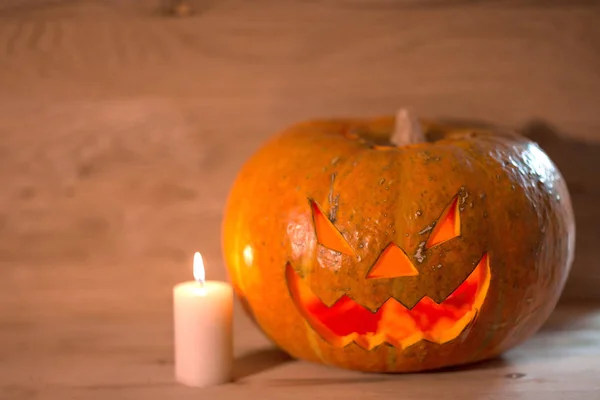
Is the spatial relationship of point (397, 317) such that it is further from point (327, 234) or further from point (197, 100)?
point (197, 100)

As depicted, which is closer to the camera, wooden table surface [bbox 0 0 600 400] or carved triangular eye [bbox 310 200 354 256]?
carved triangular eye [bbox 310 200 354 256]

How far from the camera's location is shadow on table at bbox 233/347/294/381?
919 millimetres

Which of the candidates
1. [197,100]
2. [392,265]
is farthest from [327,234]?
[197,100]

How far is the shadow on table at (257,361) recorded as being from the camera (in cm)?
92

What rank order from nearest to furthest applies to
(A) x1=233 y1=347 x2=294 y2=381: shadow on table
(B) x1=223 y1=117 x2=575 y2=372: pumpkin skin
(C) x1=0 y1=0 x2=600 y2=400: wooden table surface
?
1. (B) x1=223 y1=117 x2=575 y2=372: pumpkin skin
2. (A) x1=233 y1=347 x2=294 y2=381: shadow on table
3. (C) x1=0 y1=0 x2=600 y2=400: wooden table surface

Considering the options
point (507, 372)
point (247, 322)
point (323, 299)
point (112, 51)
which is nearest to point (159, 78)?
point (112, 51)

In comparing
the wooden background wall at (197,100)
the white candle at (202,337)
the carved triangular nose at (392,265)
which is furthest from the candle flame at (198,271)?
the wooden background wall at (197,100)

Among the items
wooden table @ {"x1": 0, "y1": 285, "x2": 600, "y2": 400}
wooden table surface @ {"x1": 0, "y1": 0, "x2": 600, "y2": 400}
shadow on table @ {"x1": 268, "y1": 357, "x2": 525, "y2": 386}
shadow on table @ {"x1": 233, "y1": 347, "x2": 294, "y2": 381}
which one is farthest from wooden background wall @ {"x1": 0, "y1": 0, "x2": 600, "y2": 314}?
shadow on table @ {"x1": 268, "y1": 357, "x2": 525, "y2": 386}

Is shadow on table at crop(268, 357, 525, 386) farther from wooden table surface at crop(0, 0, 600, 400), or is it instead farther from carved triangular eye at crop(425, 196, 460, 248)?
wooden table surface at crop(0, 0, 600, 400)

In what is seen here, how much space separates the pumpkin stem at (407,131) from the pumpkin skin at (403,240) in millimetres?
43

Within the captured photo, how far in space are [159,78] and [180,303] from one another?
0.51 metres

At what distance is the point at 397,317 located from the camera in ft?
2.77

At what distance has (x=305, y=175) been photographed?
2.84ft

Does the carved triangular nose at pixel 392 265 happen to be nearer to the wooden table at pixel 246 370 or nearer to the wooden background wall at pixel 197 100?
the wooden table at pixel 246 370
